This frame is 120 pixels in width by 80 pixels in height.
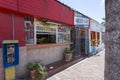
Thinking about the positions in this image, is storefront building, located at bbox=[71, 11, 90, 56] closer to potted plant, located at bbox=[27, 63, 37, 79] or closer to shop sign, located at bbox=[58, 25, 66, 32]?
shop sign, located at bbox=[58, 25, 66, 32]

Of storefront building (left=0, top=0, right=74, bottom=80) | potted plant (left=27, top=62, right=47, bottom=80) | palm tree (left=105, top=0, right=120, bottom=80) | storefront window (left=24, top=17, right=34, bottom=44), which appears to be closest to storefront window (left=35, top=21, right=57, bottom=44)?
storefront building (left=0, top=0, right=74, bottom=80)

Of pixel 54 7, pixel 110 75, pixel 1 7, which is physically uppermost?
pixel 54 7

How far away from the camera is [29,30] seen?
310 inches

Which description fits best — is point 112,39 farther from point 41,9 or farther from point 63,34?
point 63,34

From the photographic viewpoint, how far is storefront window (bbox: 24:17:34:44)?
7.60 metres

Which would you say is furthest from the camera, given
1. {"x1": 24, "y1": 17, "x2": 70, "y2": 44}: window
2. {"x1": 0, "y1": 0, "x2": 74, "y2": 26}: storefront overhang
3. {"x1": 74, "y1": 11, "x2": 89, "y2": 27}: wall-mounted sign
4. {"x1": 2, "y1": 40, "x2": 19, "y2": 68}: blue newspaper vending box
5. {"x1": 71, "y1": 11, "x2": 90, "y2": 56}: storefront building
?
{"x1": 71, "y1": 11, "x2": 90, "y2": 56}: storefront building

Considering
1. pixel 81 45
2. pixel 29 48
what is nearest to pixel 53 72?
pixel 29 48

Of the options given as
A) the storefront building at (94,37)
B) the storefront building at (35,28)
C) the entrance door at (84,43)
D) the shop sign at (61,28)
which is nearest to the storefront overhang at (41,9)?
the storefront building at (35,28)

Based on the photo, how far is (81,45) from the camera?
16.2m

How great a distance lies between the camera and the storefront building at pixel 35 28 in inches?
234

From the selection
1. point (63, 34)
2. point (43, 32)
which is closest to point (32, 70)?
point (43, 32)

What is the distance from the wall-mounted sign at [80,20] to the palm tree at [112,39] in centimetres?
1150

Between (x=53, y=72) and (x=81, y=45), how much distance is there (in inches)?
332

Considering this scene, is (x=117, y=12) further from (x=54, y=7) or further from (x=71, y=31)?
(x=71, y=31)
